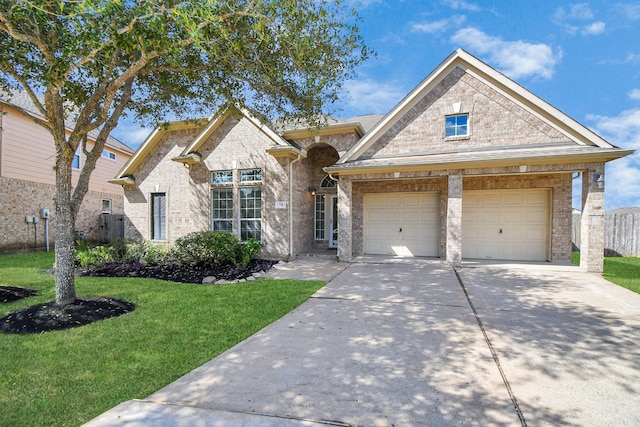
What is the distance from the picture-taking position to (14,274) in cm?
848

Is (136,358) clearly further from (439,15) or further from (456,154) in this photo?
(439,15)

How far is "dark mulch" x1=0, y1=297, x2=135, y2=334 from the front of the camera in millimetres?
4551

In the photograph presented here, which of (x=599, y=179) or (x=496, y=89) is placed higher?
(x=496, y=89)

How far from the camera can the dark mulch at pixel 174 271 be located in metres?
8.28

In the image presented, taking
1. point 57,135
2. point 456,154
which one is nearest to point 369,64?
point 456,154

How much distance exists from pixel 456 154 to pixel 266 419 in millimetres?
9096

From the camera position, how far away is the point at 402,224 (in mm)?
11008

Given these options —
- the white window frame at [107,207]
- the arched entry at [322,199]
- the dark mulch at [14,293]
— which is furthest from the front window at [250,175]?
the white window frame at [107,207]

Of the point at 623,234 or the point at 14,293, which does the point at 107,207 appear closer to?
the point at 14,293

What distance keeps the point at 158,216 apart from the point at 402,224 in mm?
10478

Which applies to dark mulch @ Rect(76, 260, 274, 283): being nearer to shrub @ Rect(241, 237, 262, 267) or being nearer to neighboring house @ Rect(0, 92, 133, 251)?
shrub @ Rect(241, 237, 262, 267)

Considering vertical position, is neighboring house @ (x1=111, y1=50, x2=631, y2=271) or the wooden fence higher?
neighboring house @ (x1=111, y1=50, x2=631, y2=271)

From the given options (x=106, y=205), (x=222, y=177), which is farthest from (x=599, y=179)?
(x=106, y=205)

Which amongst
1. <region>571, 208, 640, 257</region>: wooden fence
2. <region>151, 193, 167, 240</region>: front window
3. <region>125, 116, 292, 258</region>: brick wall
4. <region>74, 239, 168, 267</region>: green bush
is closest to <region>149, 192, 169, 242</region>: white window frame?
<region>151, 193, 167, 240</region>: front window
